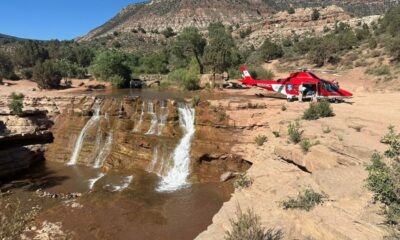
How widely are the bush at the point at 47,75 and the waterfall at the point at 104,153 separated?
22.0 m

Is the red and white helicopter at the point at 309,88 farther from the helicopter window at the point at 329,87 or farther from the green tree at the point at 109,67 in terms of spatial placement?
the green tree at the point at 109,67

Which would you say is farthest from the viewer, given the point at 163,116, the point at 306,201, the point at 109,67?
the point at 109,67

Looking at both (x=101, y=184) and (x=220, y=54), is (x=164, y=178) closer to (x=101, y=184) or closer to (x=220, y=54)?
(x=101, y=184)

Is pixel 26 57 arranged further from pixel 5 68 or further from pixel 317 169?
pixel 317 169

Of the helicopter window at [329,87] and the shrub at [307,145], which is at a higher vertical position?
the helicopter window at [329,87]

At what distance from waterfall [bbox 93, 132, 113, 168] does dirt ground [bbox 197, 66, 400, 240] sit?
725 cm

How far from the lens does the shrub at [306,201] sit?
1007cm

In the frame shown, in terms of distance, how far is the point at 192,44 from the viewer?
44250mm

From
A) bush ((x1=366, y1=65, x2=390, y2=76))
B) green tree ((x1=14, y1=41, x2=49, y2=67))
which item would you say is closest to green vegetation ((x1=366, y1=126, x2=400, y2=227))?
bush ((x1=366, y1=65, x2=390, y2=76))

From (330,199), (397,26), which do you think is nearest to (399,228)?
(330,199)

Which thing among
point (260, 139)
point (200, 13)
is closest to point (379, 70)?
point (260, 139)

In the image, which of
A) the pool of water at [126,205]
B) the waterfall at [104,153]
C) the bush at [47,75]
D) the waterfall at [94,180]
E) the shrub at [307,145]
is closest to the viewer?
the pool of water at [126,205]

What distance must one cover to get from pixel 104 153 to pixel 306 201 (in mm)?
15001

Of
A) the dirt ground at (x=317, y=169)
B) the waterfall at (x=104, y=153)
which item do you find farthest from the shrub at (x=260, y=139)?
the waterfall at (x=104, y=153)
